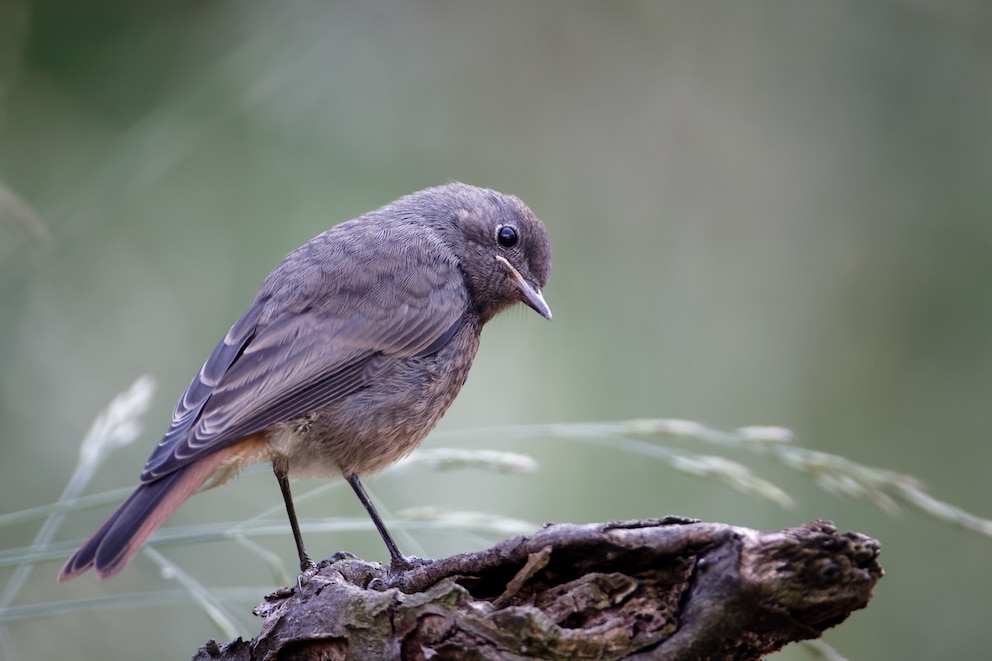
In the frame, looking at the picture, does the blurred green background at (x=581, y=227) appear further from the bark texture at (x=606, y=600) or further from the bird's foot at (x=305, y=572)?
the bark texture at (x=606, y=600)

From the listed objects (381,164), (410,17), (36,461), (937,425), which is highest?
(410,17)

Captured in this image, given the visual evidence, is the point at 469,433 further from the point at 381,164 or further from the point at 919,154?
the point at 919,154

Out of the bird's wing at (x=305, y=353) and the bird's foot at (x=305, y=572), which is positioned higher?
the bird's wing at (x=305, y=353)

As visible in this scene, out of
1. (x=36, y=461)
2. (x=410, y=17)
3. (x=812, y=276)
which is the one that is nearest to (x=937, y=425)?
(x=812, y=276)

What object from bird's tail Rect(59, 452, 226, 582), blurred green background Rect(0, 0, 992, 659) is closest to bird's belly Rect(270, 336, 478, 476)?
bird's tail Rect(59, 452, 226, 582)

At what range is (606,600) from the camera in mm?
2283

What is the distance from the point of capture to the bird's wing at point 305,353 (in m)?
3.22

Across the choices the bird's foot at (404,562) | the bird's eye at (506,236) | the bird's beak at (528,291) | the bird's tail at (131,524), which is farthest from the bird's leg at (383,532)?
the bird's eye at (506,236)

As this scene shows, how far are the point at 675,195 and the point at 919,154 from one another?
1.31 metres

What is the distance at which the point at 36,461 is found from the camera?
4.57m

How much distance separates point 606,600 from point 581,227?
12.4 feet

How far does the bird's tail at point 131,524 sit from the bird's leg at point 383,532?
1.86 ft

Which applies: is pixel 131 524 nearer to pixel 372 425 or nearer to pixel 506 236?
pixel 372 425

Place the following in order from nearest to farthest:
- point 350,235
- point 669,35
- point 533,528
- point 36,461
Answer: point 533,528 → point 350,235 → point 36,461 → point 669,35
